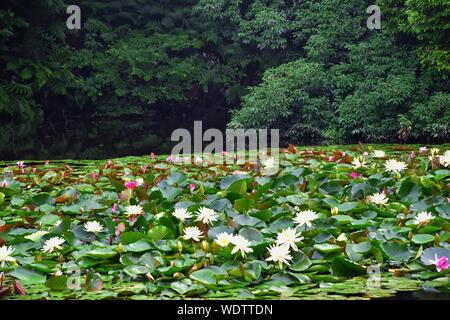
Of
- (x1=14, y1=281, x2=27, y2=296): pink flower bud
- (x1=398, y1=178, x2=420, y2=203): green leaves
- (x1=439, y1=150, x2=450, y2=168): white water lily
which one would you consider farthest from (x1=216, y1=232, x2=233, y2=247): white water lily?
(x1=439, y1=150, x2=450, y2=168): white water lily

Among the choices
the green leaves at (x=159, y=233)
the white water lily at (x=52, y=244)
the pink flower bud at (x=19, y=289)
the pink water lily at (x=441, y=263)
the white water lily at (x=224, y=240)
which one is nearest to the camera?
the pink flower bud at (x=19, y=289)

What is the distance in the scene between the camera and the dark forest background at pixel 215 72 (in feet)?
30.0

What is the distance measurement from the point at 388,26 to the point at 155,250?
26.9 ft

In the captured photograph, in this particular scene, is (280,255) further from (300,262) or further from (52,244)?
(52,244)

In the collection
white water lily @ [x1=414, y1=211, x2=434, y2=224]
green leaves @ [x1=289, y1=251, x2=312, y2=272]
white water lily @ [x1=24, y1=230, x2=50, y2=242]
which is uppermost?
white water lily @ [x1=414, y1=211, x2=434, y2=224]

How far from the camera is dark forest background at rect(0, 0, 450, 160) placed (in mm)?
9141

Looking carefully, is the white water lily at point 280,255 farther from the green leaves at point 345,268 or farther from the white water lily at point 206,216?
the white water lily at point 206,216

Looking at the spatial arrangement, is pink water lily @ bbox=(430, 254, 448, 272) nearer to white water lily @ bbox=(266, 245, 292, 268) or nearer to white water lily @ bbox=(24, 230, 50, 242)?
white water lily @ bbox=(266, 245, 292, 268)

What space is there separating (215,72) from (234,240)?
34.7ft

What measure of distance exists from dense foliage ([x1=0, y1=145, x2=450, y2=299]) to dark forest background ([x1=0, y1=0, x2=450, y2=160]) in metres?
5.78

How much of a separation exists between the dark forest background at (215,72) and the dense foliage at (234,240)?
578cm

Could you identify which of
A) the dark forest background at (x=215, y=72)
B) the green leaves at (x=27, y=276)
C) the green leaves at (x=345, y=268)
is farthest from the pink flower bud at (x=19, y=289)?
the dark forest background at (x=215, y=72)
